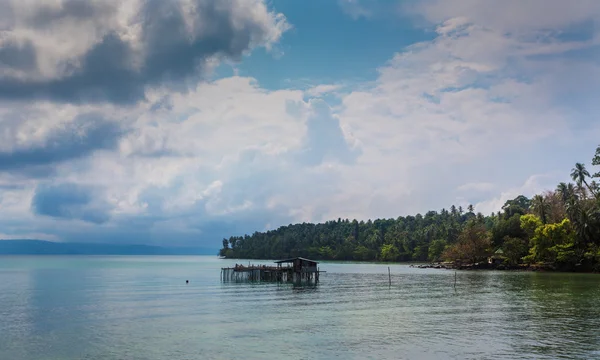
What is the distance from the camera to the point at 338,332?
38625 mm

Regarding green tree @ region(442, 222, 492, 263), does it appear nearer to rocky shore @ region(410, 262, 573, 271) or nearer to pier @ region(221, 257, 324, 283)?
rocky shore @ region(410, 262, 573, 271)

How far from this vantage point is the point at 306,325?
137 ft

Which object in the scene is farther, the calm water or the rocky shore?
the rocky shore

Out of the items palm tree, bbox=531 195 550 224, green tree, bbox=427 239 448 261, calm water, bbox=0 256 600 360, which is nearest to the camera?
calm water, bbox=0 256 600 360

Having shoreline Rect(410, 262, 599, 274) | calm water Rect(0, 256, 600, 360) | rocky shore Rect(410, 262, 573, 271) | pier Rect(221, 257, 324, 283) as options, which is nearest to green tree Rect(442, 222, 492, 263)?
rocky shore Rect(410, 262, 573, 271)

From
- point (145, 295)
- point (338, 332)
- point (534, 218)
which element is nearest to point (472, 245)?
point (534, 218)

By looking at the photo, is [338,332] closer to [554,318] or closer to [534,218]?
[554,318]

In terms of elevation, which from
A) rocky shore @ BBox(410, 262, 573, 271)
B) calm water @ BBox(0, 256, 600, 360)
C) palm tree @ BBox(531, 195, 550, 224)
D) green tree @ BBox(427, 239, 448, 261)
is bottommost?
rocky shore @ BBox(410, 262, 573, 271)

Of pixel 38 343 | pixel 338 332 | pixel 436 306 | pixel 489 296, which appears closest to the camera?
pixel 38 343

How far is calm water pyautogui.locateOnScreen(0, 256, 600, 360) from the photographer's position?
106 feet

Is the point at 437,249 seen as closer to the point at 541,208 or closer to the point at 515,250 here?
the point at 541,208

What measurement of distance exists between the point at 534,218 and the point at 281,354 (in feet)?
372

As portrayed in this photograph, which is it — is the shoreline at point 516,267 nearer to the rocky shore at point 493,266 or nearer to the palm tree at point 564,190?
the rocky shore at point 493,266

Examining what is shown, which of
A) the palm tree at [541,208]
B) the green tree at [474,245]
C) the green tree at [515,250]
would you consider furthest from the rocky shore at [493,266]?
the palm tree at [541,208]
